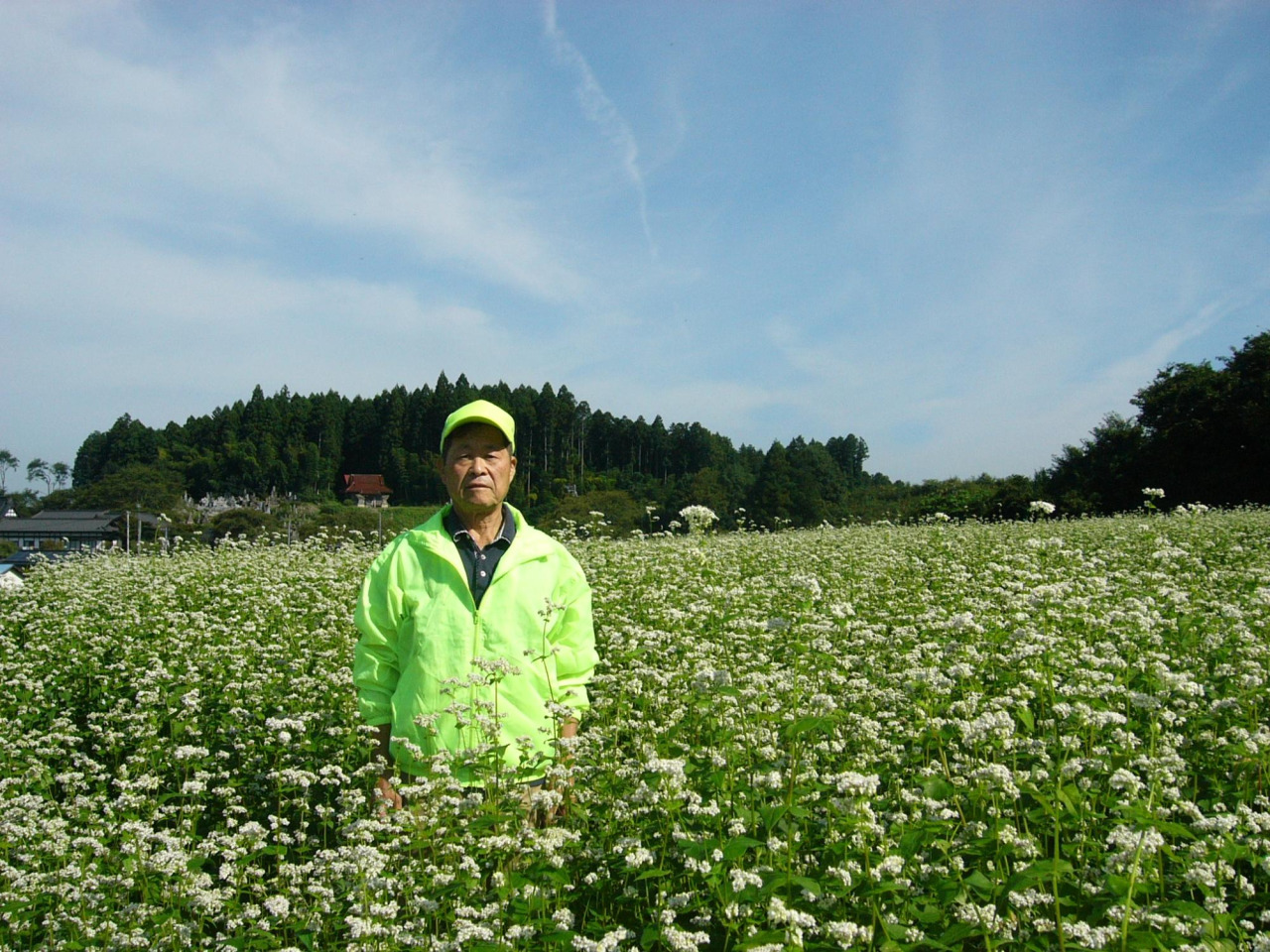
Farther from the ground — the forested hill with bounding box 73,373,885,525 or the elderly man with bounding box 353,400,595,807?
the forested hill with bounding box 73,373,885,525

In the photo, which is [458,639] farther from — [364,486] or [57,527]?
[364,486]

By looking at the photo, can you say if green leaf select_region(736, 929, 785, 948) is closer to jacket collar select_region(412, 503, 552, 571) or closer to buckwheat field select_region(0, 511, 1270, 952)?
buckwheat field select_region(0, 511, 1270, 952)

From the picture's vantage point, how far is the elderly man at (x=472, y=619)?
349 centimetres

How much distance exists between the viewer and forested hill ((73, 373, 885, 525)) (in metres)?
76.3

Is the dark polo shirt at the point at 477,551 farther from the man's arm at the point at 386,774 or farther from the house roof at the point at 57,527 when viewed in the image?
the house roof at the point at 57,527

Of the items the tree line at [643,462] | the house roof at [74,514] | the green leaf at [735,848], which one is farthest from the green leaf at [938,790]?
the house roof at [74,514]

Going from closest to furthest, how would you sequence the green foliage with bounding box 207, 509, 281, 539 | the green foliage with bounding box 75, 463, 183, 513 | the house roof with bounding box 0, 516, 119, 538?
the green foliage with bounding box 207, 509, 281, 539
the house roof with bounding box 0, 516, 119, 538
the green foliage with bounding box 75, 463, 183, 513

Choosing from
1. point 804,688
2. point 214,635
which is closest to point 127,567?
point 214,635

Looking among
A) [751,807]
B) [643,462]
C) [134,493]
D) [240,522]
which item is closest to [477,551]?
[751,807]

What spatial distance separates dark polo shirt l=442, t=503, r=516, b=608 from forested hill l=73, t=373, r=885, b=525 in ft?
200

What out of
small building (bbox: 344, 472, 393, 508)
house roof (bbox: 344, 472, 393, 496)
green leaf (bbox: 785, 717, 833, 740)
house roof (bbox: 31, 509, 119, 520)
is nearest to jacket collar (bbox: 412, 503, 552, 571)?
green leaf (bbox: 785, 717, 833, 740)

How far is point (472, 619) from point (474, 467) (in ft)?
2.27

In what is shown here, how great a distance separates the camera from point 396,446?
3583 inches

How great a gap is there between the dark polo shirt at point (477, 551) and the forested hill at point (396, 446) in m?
60.9
